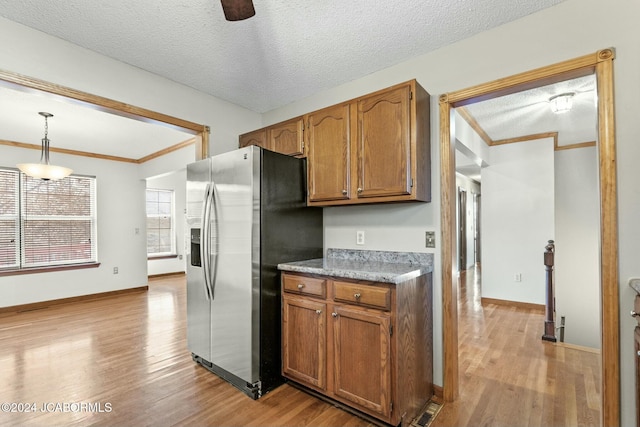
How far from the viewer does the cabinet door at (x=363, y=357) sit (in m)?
1.77

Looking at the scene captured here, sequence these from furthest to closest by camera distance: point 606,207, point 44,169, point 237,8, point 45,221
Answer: point 45,221 < point 44,169 < point 606,207 < point 237,8

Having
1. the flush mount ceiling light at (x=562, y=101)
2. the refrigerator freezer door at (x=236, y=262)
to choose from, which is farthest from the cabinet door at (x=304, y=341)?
the flush mount ceiling light at (x=562, y=101)

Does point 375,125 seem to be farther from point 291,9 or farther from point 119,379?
point 119,379

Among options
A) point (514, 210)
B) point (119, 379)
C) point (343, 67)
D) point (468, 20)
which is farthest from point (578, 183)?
point (119, 379)

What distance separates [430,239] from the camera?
225cm

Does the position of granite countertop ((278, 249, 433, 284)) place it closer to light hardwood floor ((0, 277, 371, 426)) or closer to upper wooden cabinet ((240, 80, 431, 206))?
upper wooden cabinet ((240, 80, 431, 206))

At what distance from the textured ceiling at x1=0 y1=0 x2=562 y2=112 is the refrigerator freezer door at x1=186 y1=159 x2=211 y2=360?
0.86 meters

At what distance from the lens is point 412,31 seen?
208cm

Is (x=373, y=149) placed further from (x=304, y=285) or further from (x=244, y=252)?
(x=244, y=252)

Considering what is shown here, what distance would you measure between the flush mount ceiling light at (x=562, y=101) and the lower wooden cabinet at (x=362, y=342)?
2444mm

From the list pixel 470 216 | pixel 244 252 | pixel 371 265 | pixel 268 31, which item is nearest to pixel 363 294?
pixel 371 265

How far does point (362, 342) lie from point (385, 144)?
4.32ft

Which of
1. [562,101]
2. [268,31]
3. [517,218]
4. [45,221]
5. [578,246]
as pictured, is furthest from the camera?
[45,221]

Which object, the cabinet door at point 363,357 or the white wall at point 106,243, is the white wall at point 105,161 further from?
the cabinet door at point 363,357
